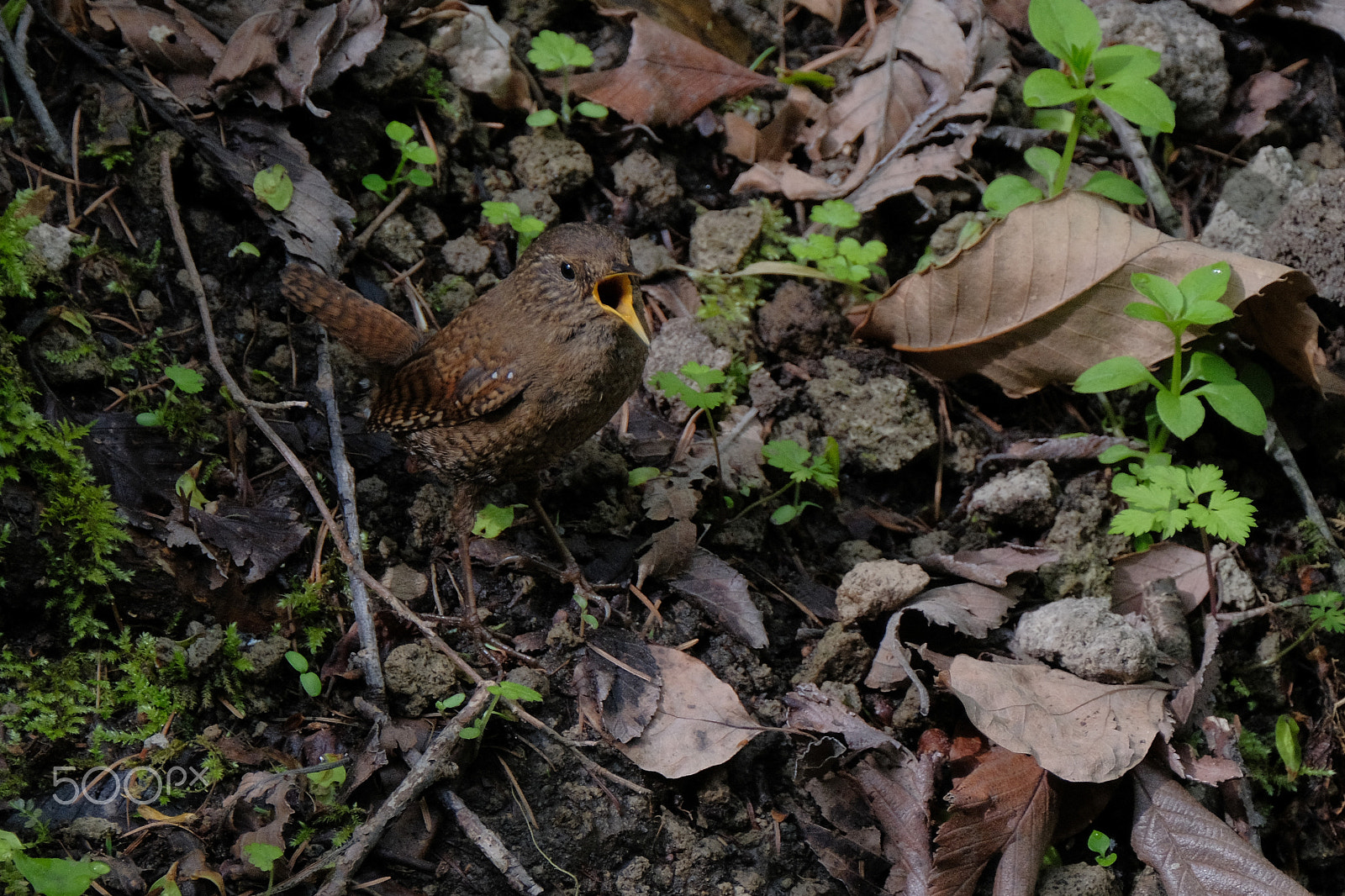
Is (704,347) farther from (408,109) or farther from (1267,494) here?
(1267,494)

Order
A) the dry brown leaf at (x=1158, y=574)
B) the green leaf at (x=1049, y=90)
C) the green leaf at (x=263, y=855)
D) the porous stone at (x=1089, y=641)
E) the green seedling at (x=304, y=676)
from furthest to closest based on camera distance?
the green leaf at (x=1049, y=90) < the dry brown leaf at (x=1158, y=574) < the porous stone at (x=1089, y=641) < the green seedling at (x=304, y=676) < the green leaf at (x=263, y=855)

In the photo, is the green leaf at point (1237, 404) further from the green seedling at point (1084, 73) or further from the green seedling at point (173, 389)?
the green seedling at point (173, 389)

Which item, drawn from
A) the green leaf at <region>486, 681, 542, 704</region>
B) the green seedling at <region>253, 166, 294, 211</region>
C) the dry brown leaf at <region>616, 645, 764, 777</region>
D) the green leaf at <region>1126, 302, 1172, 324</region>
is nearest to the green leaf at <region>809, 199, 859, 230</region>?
the green leaf at <region>1126, 302, 1172, 324</region>

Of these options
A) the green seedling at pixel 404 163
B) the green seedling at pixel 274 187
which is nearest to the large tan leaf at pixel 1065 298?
the green seedling at pixel 404 163

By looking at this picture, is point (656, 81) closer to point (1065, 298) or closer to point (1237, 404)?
point (1065, 298)

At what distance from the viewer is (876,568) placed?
2988 mm

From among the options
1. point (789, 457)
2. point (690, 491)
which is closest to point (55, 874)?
point (690, 491)

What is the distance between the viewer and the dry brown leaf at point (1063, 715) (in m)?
2.64

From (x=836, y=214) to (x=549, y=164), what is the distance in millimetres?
1148

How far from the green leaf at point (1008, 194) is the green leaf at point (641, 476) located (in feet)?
5.22

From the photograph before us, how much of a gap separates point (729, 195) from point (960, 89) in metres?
1.02

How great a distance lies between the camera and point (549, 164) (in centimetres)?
385

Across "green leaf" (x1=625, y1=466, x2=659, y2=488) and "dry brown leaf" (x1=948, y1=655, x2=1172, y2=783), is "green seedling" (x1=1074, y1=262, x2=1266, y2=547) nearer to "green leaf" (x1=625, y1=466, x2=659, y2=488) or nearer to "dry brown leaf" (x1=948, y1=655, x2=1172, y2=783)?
"dry brown leaf" (x1=948, y1=655, x2=1172, y2=783)

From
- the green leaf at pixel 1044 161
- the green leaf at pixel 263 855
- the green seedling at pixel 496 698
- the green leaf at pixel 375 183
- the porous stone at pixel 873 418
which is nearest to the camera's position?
the green leaf at pixel 263 855
